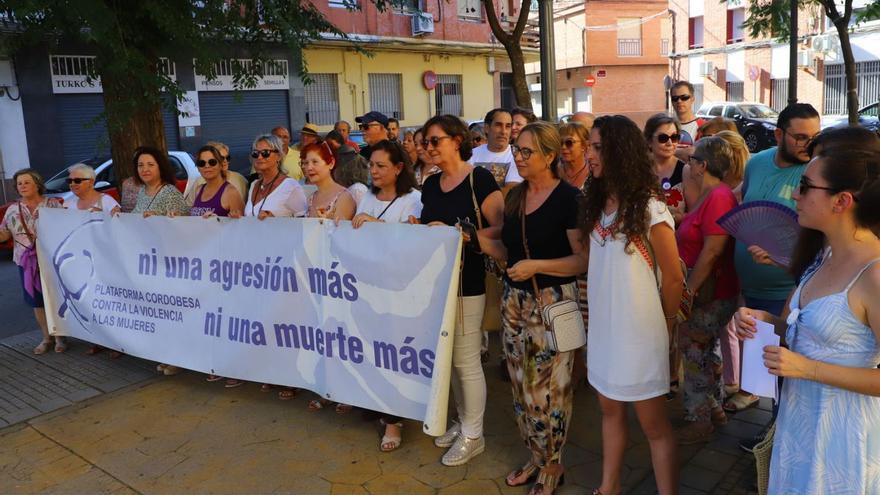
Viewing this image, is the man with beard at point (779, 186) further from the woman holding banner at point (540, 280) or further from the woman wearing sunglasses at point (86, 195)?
the woman wearing sunglasses at point (86, 195)

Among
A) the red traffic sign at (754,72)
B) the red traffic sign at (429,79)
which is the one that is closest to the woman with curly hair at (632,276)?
the red traffic sign at (429,79)

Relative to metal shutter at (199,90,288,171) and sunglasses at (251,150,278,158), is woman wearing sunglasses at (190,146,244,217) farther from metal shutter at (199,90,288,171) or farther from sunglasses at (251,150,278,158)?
metal shutter at (199,90,288,171)

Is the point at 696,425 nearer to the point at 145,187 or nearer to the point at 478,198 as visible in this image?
the point at 478,198

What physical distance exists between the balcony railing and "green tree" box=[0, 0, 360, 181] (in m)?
38.9

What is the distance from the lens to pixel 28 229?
6059 mm

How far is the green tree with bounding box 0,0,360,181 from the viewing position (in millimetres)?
5762

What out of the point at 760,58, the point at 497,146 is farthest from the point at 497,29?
the point at 760,58

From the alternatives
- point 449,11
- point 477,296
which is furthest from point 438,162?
point 449,11

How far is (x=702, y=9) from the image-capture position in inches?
1560

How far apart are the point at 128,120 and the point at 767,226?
18.4ft

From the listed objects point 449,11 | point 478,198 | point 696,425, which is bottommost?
point 696,425

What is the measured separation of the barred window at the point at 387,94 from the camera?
2389 centimetres

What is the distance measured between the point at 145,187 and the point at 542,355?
3771 millimetres

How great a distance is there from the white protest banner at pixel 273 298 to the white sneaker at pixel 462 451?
239 millimetres
